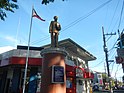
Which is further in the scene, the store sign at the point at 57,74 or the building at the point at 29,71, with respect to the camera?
the building at the point at 29,71

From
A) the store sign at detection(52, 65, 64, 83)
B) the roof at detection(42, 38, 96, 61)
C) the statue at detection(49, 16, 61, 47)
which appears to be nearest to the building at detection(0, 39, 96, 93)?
the roof at detection(42, 38, 96, 61)

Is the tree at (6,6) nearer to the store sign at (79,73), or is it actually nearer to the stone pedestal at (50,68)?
the stone pedestal at (50,68)

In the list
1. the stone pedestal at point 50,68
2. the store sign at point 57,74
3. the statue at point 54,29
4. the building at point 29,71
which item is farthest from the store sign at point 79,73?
the store sign at point 57,74

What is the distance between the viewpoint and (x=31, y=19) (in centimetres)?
1623

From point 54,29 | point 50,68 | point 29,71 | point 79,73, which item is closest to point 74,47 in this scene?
point 79,73

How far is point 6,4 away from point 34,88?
30.1 feet

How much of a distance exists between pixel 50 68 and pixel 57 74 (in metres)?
0.57

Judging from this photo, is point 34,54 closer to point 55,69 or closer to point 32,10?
point 32,10

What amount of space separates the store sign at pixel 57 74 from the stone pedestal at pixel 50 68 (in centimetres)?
20

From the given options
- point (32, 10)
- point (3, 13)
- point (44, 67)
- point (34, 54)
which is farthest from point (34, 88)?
point (3, 13)

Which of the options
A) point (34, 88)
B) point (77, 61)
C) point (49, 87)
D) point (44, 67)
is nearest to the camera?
point (49, 87)

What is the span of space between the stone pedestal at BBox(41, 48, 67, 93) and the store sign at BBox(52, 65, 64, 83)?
20cm

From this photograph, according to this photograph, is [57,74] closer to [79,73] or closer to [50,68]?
[50,68]

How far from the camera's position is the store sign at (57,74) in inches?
403
